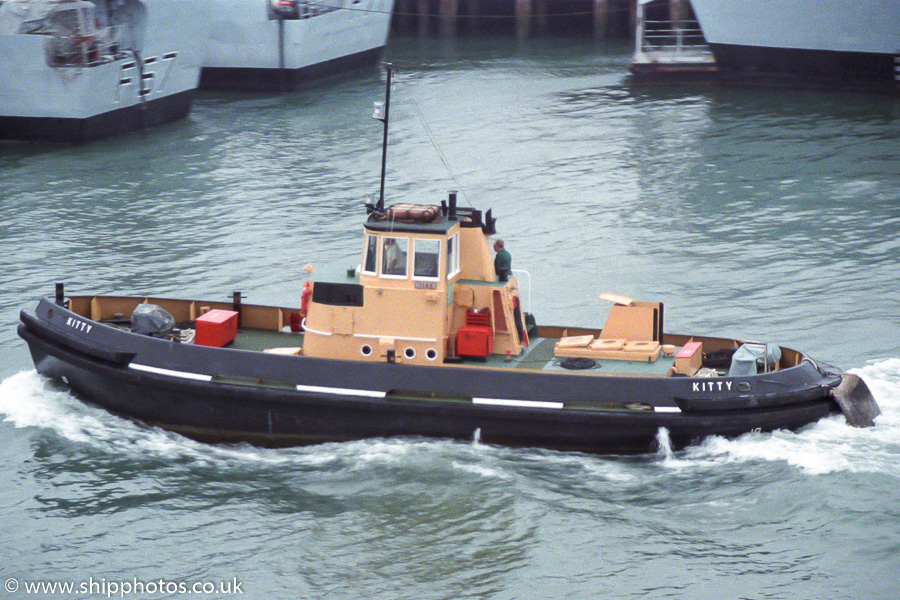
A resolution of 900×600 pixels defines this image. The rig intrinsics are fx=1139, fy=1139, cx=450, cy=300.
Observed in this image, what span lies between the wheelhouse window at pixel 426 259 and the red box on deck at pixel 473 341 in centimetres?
84

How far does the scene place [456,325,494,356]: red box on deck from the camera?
1475cm

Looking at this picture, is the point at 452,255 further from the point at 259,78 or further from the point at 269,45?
the point at 259,78

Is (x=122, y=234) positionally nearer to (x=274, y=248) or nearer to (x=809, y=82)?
(x=274, y=248)

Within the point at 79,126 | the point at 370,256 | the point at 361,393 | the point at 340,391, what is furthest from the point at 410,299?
the point at 79,126

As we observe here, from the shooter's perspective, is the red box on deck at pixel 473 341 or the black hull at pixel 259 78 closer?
the red box on deck at pixel 473 341

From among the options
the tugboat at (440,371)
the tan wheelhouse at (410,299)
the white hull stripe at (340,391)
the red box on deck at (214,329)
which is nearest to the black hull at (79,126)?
the tugboat at (440,371)

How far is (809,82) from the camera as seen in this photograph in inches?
1483

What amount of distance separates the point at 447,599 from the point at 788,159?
20.6m

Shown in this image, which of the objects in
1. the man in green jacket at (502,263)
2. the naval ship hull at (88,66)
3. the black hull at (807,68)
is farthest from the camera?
the black hull at (807,68)

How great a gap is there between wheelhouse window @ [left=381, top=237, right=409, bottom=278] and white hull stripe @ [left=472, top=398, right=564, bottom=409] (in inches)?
76.3

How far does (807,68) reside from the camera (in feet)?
123

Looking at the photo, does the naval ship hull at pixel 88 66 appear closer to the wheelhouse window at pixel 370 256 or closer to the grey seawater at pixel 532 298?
the grey seawater at pixel 532 298

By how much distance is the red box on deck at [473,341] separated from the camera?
48.4 feet

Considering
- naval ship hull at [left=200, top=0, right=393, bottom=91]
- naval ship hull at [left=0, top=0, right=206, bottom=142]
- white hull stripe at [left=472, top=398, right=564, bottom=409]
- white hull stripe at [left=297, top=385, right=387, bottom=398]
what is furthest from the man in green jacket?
naval ship hull at [left=200, top=0, right=393, bottom=91]
